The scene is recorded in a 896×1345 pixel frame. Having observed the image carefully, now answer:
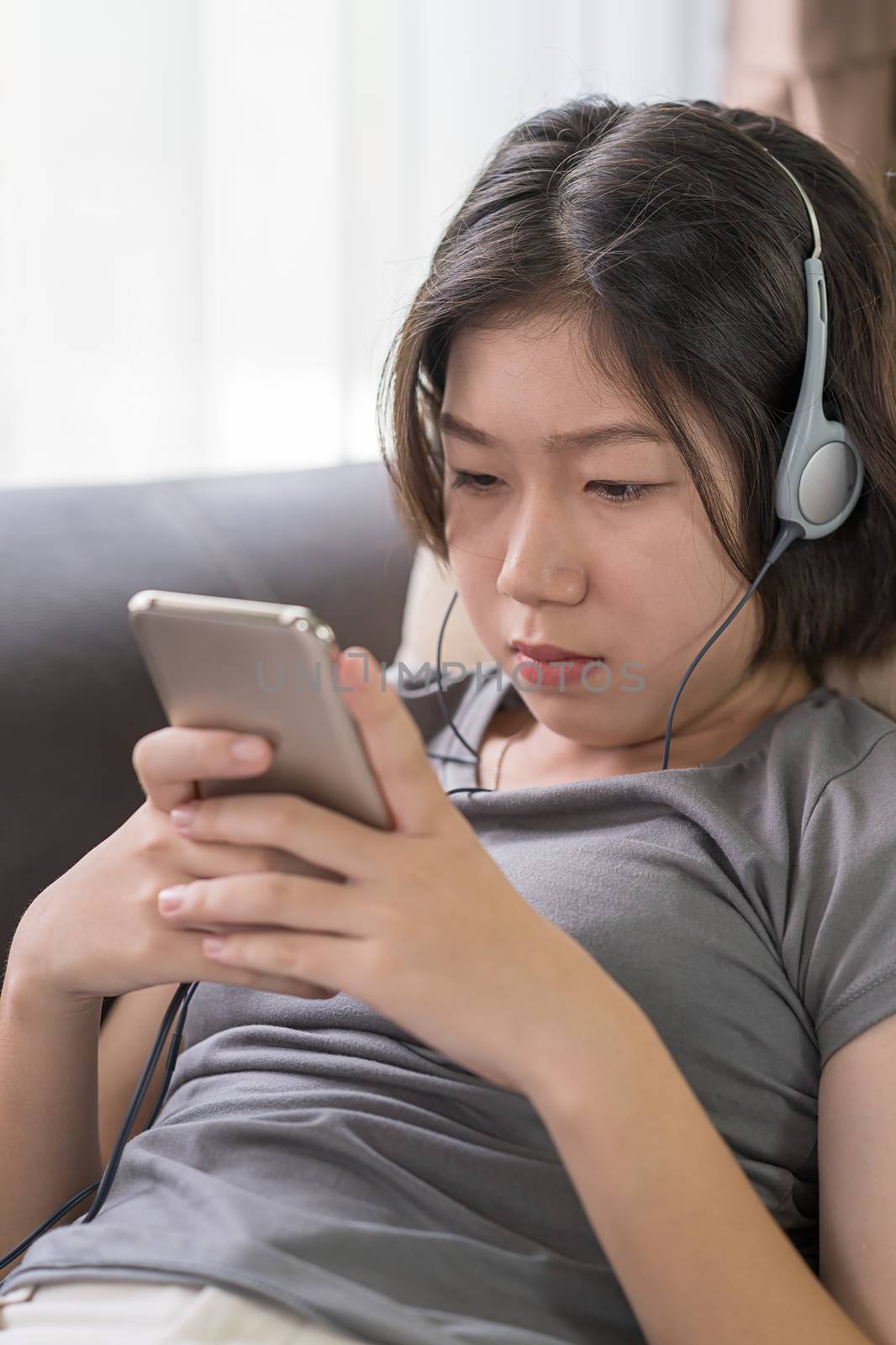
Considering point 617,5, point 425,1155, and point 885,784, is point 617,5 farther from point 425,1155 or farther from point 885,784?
point 425,1155

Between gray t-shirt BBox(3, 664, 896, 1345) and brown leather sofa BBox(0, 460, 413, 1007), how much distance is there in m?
0.19

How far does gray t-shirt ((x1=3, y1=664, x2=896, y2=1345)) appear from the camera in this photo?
60 centimetres

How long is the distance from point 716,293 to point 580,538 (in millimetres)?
170

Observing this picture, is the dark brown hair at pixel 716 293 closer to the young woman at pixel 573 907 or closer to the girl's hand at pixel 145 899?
the young woman at pixel 573 907

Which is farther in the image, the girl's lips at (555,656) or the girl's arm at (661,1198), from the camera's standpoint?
the girl's lips at (555,656)

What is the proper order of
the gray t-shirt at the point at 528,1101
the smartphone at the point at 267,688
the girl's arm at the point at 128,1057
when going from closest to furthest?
the smartphone at the point at 267,688, the gray t-shirt at the point at 528,1101, the girl's arm at the point at 128,1057

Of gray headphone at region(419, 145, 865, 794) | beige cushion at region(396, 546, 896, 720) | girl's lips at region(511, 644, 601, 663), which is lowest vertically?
beige cushion at region(396, 546, 896, 720)

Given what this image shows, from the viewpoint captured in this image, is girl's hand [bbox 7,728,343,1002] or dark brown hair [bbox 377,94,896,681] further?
dark brown hair [bbox 377,94,896,681]

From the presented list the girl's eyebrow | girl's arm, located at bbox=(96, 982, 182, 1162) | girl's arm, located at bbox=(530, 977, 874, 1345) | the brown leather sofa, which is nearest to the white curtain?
the brown leather sofa

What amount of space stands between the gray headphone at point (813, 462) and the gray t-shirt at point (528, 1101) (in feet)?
0.37

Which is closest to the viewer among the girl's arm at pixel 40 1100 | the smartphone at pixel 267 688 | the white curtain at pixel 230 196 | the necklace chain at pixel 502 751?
the smartphone at pixel 267 688

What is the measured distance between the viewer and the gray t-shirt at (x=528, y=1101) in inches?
23.6

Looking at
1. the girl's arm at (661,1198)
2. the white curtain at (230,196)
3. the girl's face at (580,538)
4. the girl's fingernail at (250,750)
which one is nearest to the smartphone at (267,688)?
the girl's fingernail at (250,750)

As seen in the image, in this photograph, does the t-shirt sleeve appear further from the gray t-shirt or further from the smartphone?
the smartphone
